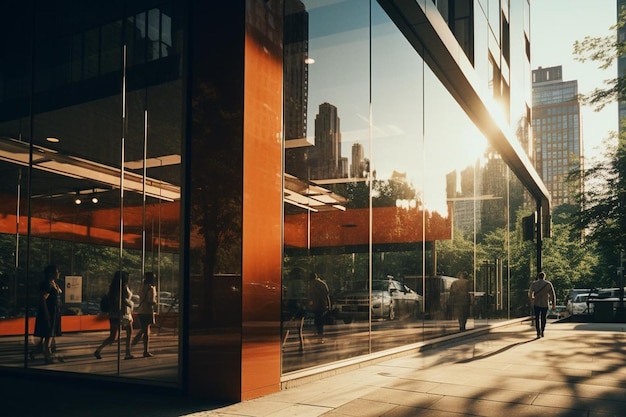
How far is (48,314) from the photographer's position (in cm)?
956

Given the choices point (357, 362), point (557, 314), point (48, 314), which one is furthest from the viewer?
point (557, 314)

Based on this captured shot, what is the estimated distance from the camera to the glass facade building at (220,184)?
7.60 metres

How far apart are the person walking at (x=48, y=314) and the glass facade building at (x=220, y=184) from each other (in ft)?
0.29

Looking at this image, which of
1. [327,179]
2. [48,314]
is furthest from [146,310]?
[327,179]

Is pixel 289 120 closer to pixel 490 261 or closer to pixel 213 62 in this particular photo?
pixel 213 62

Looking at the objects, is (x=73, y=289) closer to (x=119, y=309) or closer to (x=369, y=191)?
(x=119, y=309)

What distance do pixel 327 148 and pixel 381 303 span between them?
3.28 meters

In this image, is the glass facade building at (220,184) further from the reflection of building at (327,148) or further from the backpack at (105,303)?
the backpack at (105,303)

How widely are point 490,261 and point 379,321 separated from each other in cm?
992

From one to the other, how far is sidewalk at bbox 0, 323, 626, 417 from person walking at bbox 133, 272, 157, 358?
2.10 feet

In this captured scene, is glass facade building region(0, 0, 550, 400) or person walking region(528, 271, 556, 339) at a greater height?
glass facade building region(0, 0, 550, 400)

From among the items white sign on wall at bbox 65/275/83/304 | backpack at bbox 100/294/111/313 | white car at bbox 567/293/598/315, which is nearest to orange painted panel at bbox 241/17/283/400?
backpack at bbox 100/294/111/313

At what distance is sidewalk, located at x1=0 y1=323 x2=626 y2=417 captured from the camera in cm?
682

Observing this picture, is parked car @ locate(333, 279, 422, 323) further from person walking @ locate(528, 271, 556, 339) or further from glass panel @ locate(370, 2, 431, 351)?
person walking @ locate(528, 271, 556, 339)
